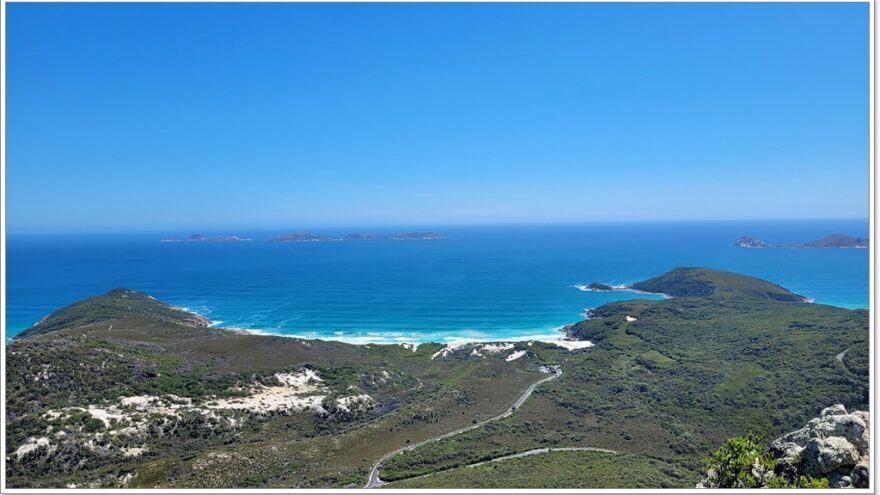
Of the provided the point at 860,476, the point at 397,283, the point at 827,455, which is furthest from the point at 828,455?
the point at 397,283

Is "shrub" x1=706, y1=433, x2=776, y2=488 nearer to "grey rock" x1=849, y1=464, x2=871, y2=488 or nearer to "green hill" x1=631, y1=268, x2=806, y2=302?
"grey rock" x1=849, y1=464, x2=871, y2=488

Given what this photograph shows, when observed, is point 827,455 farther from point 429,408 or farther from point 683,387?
point 683,387

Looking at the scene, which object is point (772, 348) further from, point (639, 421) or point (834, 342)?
point (639, 421)

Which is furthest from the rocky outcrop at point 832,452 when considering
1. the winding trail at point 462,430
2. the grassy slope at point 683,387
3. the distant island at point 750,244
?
the distant island at point 750,244

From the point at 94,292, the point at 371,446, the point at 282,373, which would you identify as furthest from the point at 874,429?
the point at 94,292

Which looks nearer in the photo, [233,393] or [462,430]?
[462,430]

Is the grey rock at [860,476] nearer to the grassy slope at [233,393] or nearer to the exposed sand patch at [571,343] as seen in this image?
the grassy slope at [233,393]
